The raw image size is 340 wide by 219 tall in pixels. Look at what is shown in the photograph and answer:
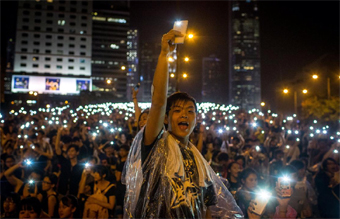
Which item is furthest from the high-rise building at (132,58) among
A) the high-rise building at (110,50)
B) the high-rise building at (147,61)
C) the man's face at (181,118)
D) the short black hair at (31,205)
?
the man's face at (181,118)

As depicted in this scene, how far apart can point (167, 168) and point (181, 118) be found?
0.39 metres

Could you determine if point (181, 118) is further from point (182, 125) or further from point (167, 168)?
point (167, 168)

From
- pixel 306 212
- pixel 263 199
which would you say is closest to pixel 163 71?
pixel 263 199

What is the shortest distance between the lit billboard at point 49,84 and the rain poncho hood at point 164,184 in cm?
7431

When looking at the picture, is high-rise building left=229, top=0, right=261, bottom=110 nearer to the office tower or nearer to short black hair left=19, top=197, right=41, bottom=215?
the office tower

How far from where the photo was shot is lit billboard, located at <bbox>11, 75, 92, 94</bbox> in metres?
69.3

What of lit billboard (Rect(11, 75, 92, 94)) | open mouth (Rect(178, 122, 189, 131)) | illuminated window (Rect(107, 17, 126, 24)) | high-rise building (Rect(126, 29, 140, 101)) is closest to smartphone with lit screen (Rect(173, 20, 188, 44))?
open mouth (Rect(178, 122, 189, 131))

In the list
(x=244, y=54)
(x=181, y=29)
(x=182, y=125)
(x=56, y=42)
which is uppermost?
(x=244, y=54)

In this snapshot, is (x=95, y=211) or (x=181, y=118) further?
(x=95, y=211)

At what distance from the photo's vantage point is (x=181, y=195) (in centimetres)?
194

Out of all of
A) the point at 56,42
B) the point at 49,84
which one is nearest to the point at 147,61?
the point at 56,42

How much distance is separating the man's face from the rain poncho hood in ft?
0.23

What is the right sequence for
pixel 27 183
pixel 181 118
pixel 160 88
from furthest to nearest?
pixel 27 183, pixel 181 118, pixel 160 88

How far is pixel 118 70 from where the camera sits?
331ft
